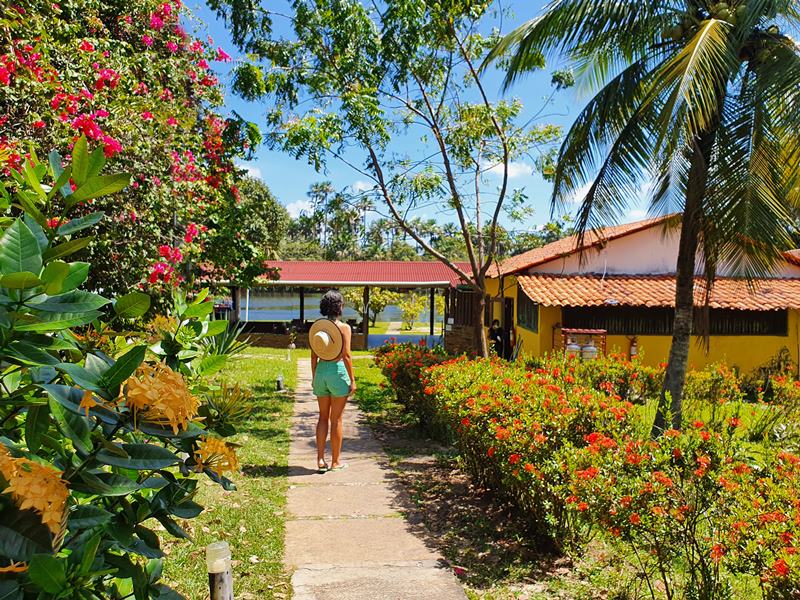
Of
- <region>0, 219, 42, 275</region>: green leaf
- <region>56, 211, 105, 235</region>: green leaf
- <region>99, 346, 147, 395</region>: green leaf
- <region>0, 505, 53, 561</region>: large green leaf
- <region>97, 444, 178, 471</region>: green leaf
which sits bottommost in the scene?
<region>0, 505, 53, 561</region>: large green leaf

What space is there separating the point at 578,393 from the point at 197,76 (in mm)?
8040

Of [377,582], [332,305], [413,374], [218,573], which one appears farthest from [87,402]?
[413,374]

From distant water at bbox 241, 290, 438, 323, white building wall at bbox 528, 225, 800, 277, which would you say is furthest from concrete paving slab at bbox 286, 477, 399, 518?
distant water at bbox 241, 290, 438, 323

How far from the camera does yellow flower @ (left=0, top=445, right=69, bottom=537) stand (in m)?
0.99

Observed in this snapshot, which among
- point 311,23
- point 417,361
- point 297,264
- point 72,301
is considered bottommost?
point 417,361

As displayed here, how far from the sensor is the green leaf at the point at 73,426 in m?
1.12

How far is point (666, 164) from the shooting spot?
7340 millimetres

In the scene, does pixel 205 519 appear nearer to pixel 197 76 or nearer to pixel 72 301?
pixel 72 301

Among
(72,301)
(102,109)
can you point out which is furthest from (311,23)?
(72,301)

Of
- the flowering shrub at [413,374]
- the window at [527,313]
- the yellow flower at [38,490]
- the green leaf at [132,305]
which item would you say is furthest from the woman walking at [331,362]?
the window at [527,313]

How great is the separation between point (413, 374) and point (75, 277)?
809cm

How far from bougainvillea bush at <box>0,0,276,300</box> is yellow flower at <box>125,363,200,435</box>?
2638 mm

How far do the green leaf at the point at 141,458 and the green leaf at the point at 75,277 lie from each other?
1.16 feet

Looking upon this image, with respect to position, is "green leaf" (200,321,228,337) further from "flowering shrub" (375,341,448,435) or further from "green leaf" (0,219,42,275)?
"flowering shrub" (375,341,448,435)
